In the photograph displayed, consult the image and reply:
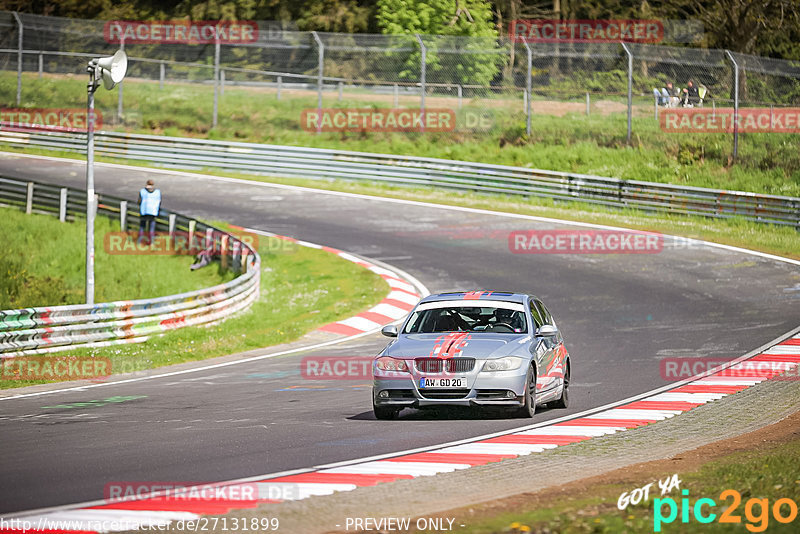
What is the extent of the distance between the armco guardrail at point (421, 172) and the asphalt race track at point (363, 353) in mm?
2450

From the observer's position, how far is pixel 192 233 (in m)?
28.6

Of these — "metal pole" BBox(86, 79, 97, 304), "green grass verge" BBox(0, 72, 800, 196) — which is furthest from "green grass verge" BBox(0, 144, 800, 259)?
"metal pole" BBox(86, 79, 97, 304)

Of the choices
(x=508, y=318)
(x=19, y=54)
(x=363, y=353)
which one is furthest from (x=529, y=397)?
(x=19, y=54)

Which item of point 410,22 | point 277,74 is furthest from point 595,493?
point 410,22

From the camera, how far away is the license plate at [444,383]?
11.5 meters

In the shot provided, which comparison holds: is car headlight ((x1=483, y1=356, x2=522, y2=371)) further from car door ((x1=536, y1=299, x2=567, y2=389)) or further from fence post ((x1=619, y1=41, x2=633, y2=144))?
fence post ((x1=619, y1=41, x2=633, y2=144))

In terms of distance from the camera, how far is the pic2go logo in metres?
6.71

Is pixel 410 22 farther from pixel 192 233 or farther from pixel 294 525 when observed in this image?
pixel 294 525

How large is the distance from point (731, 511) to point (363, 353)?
1081 centimetres

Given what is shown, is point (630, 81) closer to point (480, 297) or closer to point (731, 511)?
point (480, 297)
